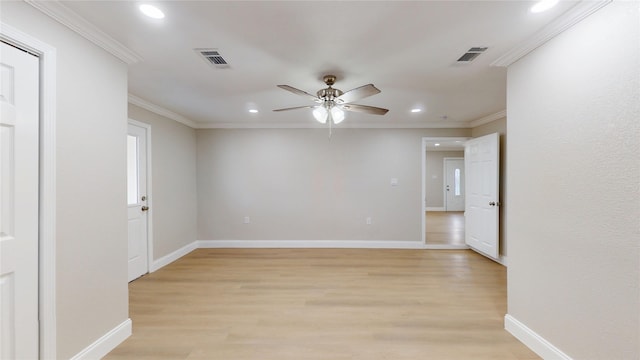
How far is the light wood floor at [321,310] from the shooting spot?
82.8 inches

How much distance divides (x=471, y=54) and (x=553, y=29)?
54 cm

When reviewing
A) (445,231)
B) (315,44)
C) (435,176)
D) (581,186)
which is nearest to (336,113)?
(315,44)

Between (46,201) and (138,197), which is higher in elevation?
(46,201)

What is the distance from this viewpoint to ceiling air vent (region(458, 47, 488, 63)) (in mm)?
2172

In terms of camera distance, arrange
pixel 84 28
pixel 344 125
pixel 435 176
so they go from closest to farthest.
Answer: pixel 84 28 → pixel 344 125 → pixel 435 176

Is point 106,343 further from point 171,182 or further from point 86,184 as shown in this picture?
point 171,182

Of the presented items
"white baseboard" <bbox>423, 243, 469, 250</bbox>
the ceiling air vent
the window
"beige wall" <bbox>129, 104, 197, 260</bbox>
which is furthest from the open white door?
the window

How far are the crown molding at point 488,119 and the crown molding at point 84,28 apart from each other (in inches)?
186

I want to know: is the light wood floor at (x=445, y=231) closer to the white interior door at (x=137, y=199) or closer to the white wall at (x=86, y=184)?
the white interior door at (x=137, y=199)

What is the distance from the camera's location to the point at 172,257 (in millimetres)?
4363

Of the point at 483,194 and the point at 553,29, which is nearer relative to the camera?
the point at 553,29

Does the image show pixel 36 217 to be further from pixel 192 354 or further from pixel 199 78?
pixel 199 78

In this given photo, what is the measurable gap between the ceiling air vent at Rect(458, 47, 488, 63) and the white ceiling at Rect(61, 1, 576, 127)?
0.06 metres

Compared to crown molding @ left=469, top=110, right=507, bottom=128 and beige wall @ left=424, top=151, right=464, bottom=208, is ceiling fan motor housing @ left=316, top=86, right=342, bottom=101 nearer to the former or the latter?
crown molding @ left=469, top=110, right=507, bottom=128
